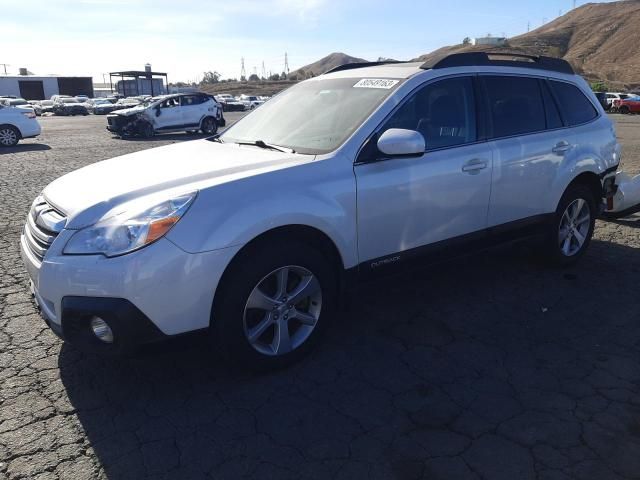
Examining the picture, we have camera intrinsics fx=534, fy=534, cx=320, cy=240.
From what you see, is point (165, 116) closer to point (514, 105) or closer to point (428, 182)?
point (514, 105)

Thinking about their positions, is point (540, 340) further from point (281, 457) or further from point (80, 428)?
point (80, 428)

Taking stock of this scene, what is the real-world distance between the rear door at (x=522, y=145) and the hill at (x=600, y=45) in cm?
7304

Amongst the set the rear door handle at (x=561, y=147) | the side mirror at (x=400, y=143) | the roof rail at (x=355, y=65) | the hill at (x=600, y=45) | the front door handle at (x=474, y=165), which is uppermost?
the hill at (x=600, y=45)

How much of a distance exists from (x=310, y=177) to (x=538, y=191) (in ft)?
7.63

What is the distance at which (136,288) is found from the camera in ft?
8.70

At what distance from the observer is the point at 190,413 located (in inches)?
114

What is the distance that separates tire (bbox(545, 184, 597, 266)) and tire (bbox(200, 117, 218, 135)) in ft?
58.6

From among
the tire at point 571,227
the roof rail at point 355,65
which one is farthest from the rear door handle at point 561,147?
the roof rail at point 355,65

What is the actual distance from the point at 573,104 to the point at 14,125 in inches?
636

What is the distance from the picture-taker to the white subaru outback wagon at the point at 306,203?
2.74m

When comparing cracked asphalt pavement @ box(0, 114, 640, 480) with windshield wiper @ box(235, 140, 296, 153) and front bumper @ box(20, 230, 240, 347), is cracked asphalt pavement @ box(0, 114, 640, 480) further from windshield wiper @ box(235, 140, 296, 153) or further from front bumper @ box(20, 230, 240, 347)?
windshield wiper @ box(235, 140, 296, 153)

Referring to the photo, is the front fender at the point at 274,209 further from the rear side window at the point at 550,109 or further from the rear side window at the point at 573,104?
the rear side window at the point at 573,104

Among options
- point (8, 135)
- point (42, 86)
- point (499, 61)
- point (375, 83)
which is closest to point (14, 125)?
point (8, 135)

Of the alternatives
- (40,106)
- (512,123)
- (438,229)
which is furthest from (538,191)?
(40,106)
